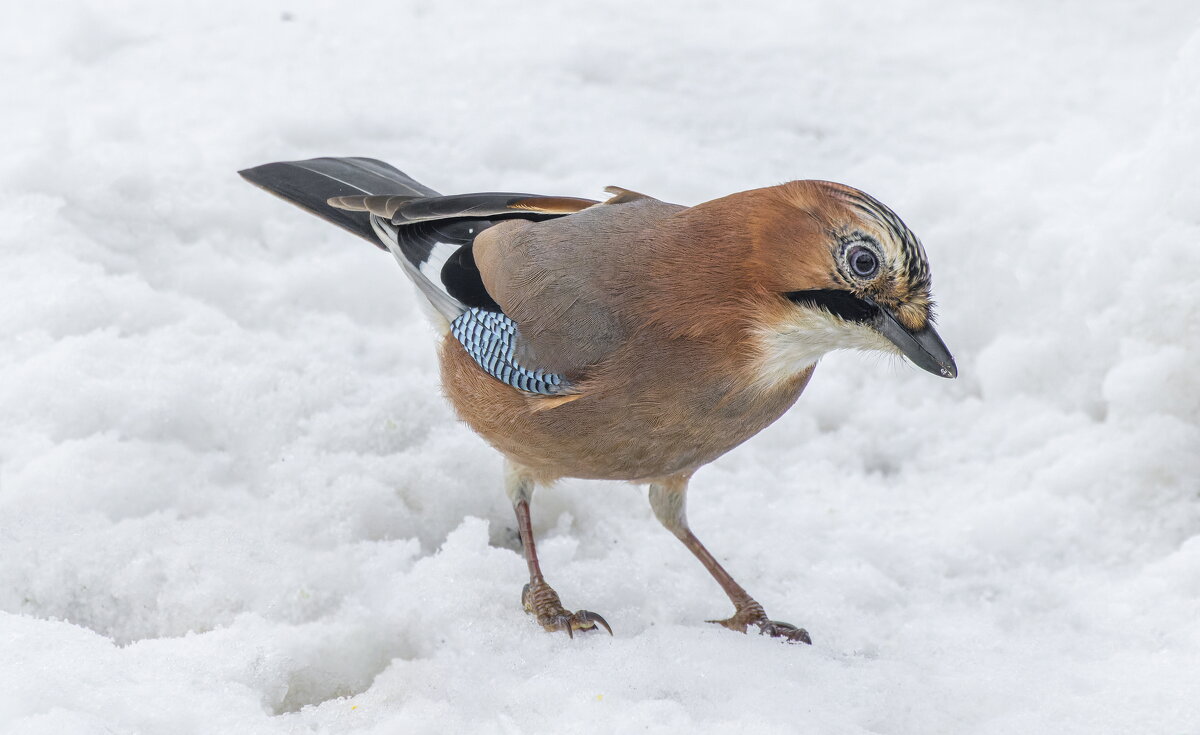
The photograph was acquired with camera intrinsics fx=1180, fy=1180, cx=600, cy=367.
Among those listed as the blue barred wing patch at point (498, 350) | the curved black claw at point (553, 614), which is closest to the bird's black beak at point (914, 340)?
the blue barred wing patch at point (498, 350)

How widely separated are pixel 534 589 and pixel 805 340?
1030mm

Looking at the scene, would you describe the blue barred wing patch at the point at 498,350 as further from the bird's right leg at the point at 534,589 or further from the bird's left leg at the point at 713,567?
the bird's left leg at the point at 713,567

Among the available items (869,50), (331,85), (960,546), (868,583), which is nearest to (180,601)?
Answer: (868,583)

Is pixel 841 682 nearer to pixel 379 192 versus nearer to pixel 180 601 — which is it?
pixel 180 601

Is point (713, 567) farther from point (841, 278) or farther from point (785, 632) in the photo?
point (841, 278)

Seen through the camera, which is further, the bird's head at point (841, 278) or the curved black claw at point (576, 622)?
the curved black claw at point (576, 622)

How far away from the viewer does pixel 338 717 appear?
261 centimetres

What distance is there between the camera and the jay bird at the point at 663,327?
2562mm

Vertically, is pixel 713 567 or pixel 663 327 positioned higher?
pixel 663 327

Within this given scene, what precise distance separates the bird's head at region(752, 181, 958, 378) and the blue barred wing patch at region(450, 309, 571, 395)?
547 millimetres

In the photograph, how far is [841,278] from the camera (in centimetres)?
253

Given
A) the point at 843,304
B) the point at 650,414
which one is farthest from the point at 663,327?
the point at 843,304

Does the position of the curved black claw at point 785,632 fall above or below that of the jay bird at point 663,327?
below

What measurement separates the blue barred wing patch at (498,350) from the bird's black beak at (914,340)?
767 millimetres
